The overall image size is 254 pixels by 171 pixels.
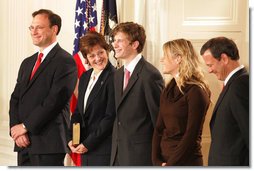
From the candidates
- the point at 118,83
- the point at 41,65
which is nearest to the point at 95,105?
the point at 118,83

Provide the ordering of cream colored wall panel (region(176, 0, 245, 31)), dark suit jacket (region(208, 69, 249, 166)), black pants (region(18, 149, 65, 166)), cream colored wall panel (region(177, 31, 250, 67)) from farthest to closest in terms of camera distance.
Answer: black pants (region(18, 149, 65, 166))
cream colored wall panel (region(176, 0, 245, 31))
cream colored wall panel (region(177, 31, 250, 67))
dark suit jacket (region(208, 69, 249, 166))

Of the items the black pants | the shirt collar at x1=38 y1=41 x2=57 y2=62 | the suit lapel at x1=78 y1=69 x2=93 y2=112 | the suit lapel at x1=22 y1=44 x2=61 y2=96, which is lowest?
the black pants

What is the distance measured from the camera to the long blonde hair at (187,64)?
3221 mm

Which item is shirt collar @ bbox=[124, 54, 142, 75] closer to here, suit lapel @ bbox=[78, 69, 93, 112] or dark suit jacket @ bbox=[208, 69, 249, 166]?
suit lapel @ bbox=[78, 69, 93, 112]

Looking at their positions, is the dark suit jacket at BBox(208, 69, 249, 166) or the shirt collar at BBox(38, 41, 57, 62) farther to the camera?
the shirt collar at BBox(38, 41, 57, 62)

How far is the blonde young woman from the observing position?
316 centimetres

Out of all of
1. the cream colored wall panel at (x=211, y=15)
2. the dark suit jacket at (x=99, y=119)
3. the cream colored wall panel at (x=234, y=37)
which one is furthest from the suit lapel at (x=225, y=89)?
the dark suit jacket at (x=99, y=119)

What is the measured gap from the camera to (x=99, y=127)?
350cm

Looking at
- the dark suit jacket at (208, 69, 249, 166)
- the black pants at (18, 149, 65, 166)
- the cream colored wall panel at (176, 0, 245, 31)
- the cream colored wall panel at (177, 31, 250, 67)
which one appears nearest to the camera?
the dark suit jacket at (208, 69, 249, 166)

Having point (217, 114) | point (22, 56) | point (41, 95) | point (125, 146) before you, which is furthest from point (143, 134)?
point (22, 56)

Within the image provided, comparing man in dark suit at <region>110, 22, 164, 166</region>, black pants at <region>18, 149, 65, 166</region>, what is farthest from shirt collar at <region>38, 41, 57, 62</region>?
black pants at <region>18, 149, 65, 166</region>

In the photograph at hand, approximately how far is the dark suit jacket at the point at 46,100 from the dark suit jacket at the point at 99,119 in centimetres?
13

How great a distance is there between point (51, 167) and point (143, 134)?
2.22 feet

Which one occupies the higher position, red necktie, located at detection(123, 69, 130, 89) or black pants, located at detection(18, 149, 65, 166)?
red necktie, located at detection(123, 69, 130, 89)
